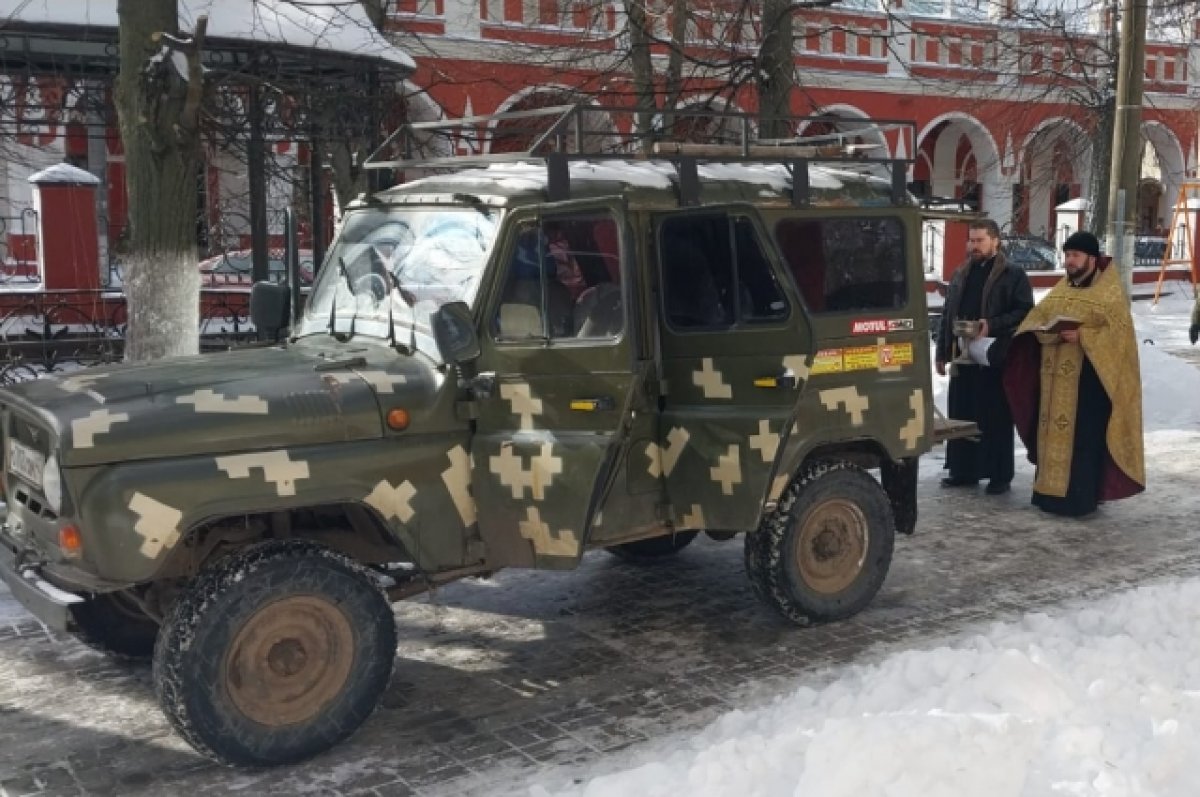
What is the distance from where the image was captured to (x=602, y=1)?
14453mm

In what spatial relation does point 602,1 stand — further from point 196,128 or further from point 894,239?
point 894,239

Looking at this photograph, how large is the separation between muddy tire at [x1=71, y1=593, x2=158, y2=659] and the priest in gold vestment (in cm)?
557

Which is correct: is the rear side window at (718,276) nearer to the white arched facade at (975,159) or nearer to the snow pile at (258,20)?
the snow pile at (258,20)

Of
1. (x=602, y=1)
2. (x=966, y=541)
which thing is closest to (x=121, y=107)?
(x=966, y=541)

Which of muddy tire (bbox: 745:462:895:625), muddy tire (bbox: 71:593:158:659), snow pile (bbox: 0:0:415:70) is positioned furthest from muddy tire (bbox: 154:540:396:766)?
snow pile (bbox: 0:0:415:70)

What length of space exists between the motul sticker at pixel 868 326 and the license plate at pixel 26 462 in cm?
351

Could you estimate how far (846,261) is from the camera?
6.02m

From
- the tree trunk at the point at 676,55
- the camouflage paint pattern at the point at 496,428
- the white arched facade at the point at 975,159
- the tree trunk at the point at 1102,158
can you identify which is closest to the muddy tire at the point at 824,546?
the camouflage paint pattern at the point at 496,428

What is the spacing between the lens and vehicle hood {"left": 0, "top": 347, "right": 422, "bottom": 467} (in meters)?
4.24

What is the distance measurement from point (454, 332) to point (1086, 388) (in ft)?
16.3

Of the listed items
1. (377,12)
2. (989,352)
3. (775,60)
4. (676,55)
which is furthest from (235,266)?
(989,352)

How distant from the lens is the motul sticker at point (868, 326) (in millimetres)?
5980

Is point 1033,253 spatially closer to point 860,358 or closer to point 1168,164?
point 1168,164

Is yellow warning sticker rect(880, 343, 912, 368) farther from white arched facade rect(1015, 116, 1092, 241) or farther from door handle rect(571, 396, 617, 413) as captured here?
white arched facade rect(1015, 116, 1092, 241)
